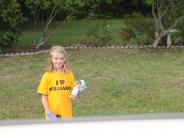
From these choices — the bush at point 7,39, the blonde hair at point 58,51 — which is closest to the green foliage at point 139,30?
the bush at point 7,39

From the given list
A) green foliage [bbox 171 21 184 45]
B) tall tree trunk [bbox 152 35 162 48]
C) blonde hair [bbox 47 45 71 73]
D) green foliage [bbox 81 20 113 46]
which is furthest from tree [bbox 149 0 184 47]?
blonde hair [bbox 47 45 71 73]

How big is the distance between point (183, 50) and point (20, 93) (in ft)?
21.2

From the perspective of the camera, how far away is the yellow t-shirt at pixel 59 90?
496 cm

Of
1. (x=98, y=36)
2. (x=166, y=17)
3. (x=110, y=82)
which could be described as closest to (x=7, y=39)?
(x=98, y=36)

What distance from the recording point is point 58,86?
500 centimetres

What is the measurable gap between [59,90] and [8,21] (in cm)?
939

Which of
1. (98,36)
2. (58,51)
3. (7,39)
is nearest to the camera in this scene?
(58,51)

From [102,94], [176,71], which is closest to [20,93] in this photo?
[102,94]

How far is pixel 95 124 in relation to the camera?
1932 millimetres

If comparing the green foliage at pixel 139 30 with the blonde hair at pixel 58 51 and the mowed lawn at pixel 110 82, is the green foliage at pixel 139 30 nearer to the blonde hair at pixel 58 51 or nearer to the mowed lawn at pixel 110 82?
the mowed lawn at pixel 110 82

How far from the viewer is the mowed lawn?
802cm

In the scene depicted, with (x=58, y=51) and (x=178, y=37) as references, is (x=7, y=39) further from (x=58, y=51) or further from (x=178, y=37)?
(x=58, y=51)

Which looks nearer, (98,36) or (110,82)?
(110,82)

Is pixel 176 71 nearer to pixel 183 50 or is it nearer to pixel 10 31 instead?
pixel 183 50
